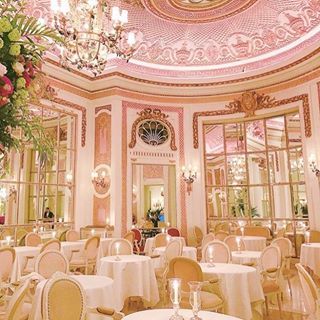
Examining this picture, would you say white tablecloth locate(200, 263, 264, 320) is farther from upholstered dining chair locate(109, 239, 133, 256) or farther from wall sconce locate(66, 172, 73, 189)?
wall sconce locate(66, 172, 73, 189)

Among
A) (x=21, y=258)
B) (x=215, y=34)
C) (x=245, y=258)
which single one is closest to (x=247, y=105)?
(x=215, y=34)

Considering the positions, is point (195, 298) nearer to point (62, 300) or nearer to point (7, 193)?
point (62, 300)

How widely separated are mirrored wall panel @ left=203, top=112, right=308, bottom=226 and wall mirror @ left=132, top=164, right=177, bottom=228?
3.43 feet

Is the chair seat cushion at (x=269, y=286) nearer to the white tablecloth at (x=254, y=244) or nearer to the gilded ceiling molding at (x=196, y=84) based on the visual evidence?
the white tablecloth at (x=254, y=244)

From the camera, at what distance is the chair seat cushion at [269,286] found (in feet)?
15.5

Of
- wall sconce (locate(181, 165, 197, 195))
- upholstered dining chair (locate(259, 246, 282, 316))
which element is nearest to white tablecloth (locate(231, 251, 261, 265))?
upholstered dining chair (locate(259, 246, 282, 316))

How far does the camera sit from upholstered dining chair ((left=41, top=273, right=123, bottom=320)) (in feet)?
8.12

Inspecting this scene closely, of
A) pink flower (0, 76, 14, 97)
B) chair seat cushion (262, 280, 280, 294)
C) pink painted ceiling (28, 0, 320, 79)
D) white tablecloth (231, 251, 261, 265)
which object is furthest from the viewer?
pink painted ceiling (28, 0, 320, 79)

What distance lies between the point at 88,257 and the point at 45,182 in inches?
102

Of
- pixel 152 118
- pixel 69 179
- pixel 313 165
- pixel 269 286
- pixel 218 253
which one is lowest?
pixel 269 286

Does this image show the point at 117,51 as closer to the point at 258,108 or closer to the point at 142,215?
the point at 258,108

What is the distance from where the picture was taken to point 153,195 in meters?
11.0

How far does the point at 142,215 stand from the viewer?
36.4ft

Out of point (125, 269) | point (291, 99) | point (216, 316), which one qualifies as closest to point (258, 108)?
point (291, 99)
